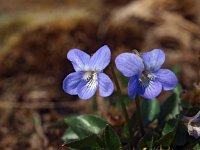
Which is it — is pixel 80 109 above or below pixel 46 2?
below

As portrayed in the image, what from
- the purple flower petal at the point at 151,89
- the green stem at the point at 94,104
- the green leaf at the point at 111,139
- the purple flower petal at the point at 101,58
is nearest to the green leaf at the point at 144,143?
the green leaf at the point at 111,139

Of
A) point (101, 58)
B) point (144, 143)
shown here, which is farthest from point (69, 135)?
point (101, 58)

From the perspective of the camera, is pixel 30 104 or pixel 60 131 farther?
pixel 30 104

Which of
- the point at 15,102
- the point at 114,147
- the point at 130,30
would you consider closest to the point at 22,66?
the point at 15,102

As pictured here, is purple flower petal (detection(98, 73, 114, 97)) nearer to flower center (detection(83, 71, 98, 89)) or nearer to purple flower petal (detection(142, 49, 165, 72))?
flower center (detection(83, 71, 98, 89))

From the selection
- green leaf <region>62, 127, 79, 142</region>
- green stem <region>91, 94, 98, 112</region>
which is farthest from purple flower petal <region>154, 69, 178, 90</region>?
green stem <region>91, 94, 98, 112</region>

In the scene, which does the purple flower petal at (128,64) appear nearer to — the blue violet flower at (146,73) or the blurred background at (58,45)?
Result: the blue violet flower at (146,73)

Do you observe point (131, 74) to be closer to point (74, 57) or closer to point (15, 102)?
point (74, 57)
